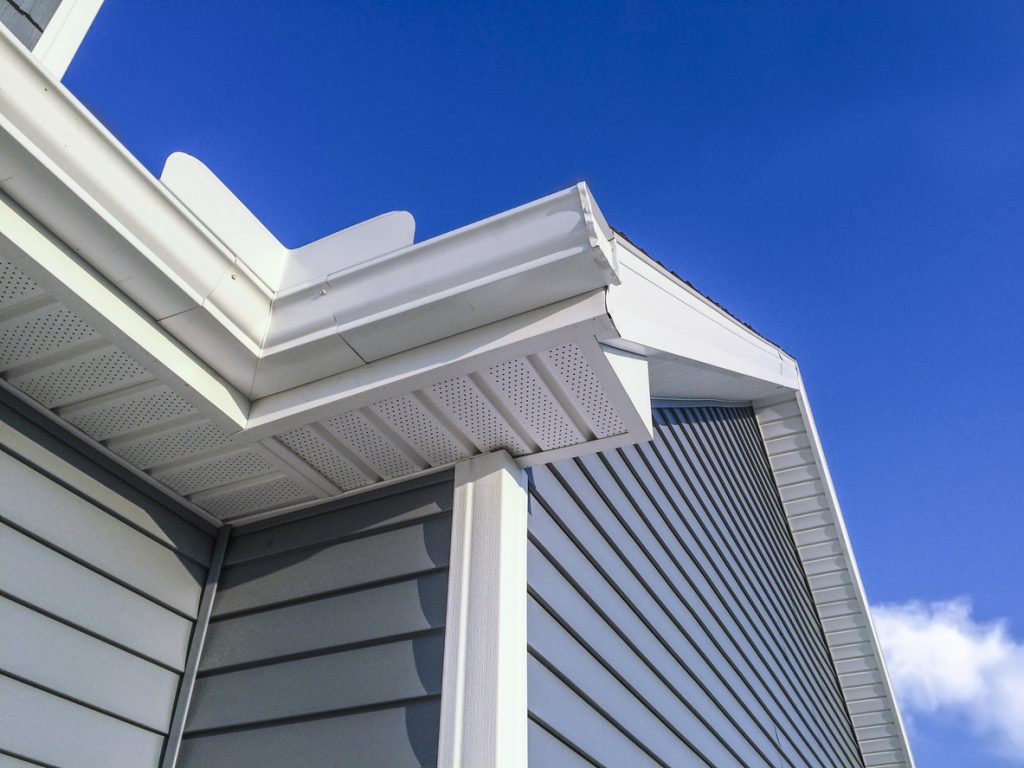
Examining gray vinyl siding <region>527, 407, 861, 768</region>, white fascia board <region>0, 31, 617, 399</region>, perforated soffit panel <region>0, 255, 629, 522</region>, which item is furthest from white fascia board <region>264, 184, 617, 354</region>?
gray vinyl siding <region>527, 407, 861, 768</region>

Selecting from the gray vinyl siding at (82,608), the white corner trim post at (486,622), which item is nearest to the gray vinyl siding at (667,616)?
the white corner trim post at (486,622)

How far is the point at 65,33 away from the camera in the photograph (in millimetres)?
2451

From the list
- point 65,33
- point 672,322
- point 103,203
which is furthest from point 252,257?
point 672,322

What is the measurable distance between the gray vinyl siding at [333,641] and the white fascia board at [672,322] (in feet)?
2.37

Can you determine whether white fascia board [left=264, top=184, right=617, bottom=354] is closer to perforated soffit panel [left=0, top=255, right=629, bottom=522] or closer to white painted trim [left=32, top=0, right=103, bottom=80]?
perforated soffit panel [left=0, top=255, right=629, bottom=522]

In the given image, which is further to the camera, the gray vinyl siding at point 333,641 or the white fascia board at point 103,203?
the gray vinyl siding at point 333,641

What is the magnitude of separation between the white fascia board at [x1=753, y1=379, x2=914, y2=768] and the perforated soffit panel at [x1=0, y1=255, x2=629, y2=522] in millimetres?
5278

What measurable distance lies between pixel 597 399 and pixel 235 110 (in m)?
5.07

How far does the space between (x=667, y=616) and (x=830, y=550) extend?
485 centimetres

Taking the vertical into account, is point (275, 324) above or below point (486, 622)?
above

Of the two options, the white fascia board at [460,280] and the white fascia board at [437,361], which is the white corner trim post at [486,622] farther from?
the white fascia board at [460,280]

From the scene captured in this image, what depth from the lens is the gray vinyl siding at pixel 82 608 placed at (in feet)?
6.69

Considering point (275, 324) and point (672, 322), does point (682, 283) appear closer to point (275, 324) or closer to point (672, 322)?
point (672, 322)

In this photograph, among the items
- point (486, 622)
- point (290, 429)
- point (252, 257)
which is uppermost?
point (252, 257)
